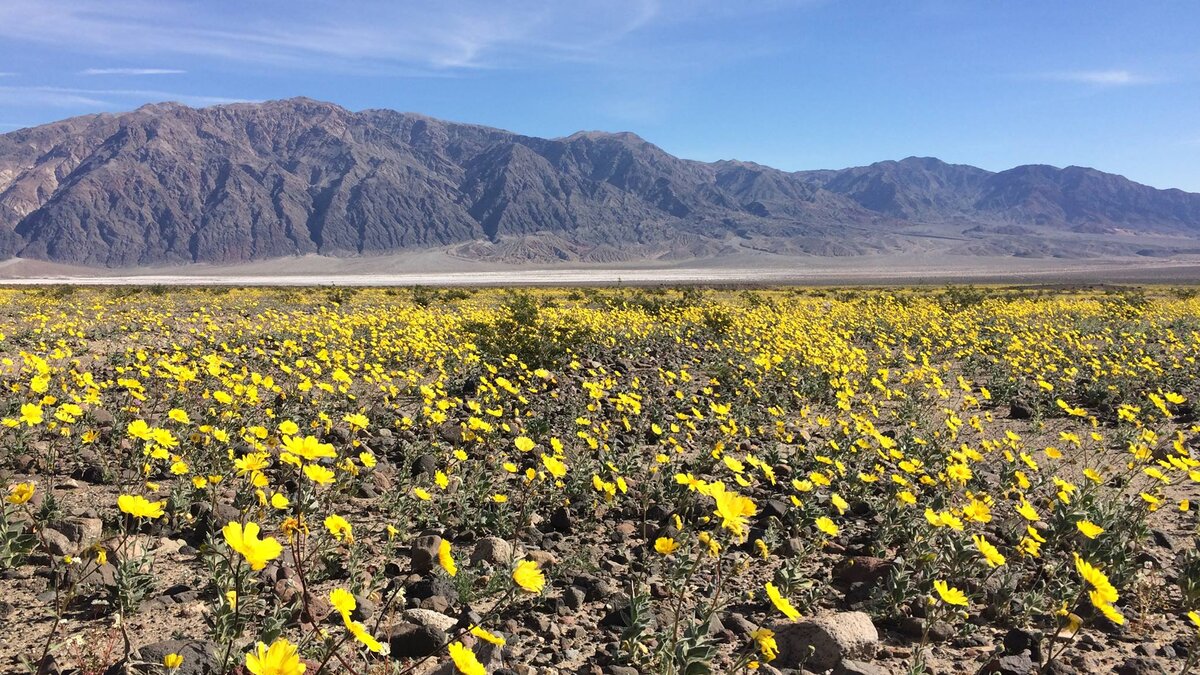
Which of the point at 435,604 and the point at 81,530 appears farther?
the point at 81,530

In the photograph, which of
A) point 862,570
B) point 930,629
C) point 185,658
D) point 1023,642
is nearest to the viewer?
point 185,658

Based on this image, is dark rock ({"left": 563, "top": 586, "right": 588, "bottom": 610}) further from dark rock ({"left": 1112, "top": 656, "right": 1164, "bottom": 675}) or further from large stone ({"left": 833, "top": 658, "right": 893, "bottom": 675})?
dark rock ({"left": 1112, "top": 656, "right": 1164, "bottom": 675})

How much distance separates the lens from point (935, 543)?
4.17 metres

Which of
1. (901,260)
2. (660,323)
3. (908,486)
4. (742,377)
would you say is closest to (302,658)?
(908,486)

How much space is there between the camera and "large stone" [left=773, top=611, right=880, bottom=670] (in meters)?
2.91

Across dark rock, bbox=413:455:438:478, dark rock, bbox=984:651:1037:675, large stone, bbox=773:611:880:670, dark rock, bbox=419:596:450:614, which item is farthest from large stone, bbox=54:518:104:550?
dark rock, bbox=984:651:1037:675

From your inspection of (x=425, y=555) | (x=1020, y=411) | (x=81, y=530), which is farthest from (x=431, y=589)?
(x=1020, y=411)

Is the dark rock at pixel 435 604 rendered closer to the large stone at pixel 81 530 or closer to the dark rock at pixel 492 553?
the dark rock at pixel 492 553

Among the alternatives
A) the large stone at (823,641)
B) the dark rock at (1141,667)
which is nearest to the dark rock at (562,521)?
the large stone at (823,641)

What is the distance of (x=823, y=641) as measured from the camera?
2938 millimetres

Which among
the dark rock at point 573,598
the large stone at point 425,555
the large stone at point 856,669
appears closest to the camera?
the large stone at point 856,669

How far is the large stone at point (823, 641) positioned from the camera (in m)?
2.91

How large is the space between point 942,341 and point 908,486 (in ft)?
32.2

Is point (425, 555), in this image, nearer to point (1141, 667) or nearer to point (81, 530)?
point (81, 530)
